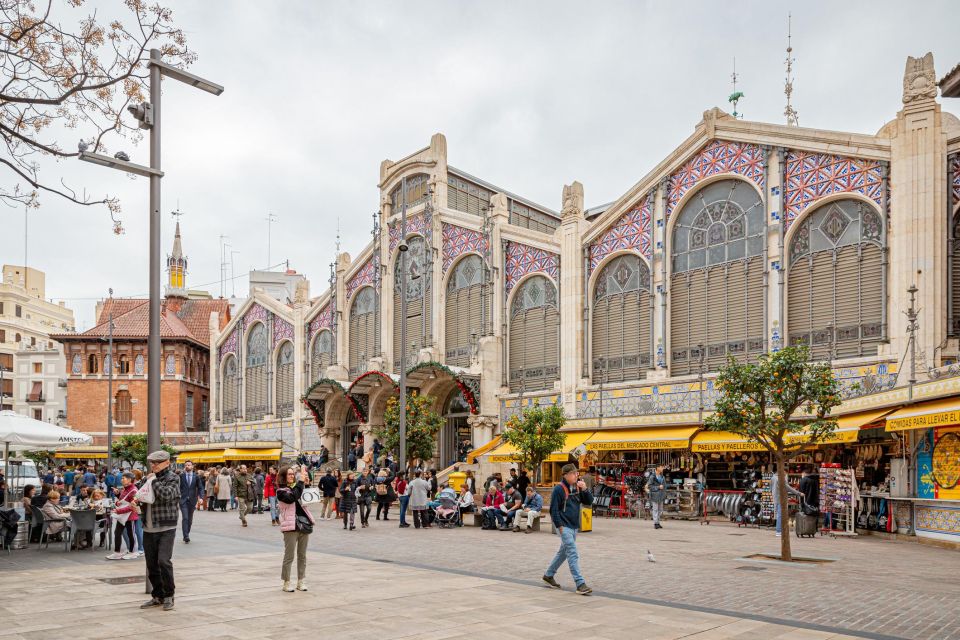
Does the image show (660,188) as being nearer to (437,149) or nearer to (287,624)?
(437,149)

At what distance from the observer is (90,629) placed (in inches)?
344

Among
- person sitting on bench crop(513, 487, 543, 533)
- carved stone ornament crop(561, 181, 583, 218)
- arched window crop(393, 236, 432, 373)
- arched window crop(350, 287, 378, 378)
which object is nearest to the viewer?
person sitting on bench crop(513, 487, 543, 533)

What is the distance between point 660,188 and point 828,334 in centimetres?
764

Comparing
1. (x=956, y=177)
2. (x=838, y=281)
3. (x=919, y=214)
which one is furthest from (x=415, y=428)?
(x=956, y=177)

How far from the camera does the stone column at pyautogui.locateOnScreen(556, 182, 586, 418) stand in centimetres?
3145

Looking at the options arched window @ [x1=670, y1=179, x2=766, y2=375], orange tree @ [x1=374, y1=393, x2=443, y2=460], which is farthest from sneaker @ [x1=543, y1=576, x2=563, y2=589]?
orange tree @ [x1=374, y1=393, x2=443, y2=460]

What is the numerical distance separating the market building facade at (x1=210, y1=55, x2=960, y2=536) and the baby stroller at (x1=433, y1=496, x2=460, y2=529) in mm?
6308

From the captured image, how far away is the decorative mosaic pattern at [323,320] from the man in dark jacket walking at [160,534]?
111 feet

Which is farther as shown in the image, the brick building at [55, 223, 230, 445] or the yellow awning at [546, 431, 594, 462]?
the brick building at [55, 223, 230, 445]

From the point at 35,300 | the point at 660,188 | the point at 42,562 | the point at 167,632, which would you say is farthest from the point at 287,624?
the point at 35,300

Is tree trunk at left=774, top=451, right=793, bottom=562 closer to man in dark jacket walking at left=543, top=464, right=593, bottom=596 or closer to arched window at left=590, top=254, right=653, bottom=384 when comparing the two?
man in dark jacket walking at left=543, top=464, right=593, bottom=596

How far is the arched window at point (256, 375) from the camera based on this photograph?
160 ft

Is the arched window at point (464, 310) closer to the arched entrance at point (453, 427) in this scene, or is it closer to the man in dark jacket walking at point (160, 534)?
the arched entrance at point (453, 427)

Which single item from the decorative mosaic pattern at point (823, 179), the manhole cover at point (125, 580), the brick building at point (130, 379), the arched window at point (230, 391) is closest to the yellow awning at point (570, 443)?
the decorative mosaic pattern at point (823, 179)
